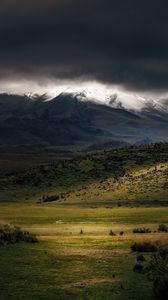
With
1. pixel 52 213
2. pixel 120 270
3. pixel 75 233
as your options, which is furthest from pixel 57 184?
pixel 120 270

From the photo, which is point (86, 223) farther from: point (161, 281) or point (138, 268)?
point (161, 281)

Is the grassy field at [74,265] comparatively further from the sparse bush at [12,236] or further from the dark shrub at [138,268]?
Result: the sparse bush at [12,236]

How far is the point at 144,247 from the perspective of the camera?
34469 millimetres

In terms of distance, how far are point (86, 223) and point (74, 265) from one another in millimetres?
27131

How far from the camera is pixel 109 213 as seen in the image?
227 feet

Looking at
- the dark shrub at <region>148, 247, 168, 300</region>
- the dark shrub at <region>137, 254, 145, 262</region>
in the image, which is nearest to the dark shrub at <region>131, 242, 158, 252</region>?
the dark shrub at <region>137, 254, 145, 262</region>

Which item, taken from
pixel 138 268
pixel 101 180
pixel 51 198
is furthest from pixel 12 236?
pixel 101 180

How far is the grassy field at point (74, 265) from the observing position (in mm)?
23609

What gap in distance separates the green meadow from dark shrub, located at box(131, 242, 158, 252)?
621 mm

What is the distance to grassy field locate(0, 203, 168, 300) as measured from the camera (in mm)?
23609

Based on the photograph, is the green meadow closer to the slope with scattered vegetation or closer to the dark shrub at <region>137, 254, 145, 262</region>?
the slope with scattered vegetation

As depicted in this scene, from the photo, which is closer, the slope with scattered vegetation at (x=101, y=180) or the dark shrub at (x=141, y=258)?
the dark shrub at (x=141, y=258)

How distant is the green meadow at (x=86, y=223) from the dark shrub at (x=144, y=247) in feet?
2.04

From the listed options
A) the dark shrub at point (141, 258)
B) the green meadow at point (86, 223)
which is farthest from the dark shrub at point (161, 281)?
the dark shrub at point (141, 258)
